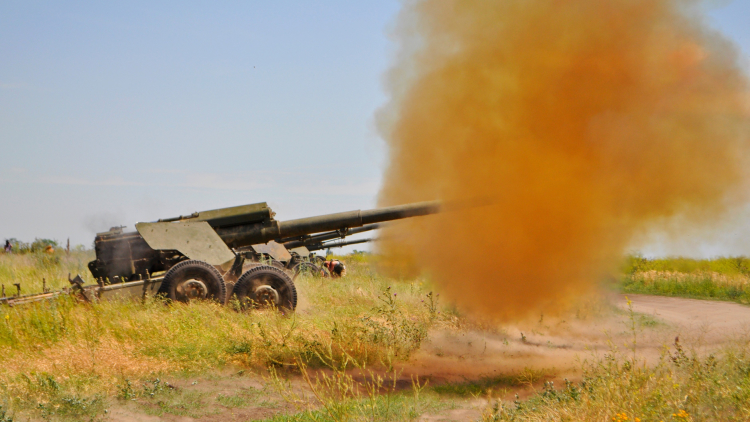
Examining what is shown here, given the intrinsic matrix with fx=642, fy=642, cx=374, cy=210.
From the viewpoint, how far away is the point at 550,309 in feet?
34.0

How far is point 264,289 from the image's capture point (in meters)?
11.0

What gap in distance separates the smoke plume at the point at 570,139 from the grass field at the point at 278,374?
156 centimetres

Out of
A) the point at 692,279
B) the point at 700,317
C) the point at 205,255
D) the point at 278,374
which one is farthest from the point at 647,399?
the point at 692,279

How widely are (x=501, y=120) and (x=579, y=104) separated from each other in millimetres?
1152

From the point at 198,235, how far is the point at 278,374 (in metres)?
4.33

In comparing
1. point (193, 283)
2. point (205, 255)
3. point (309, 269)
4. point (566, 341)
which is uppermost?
point (205, 255)

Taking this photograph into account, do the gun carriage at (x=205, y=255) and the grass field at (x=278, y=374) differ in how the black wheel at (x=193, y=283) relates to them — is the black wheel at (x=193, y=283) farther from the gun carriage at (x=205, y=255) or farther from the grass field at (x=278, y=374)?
the grass field at (x=278, y=374)

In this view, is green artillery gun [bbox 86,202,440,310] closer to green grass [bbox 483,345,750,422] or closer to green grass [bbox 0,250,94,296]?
green grass [bbox 0,250,94,296]

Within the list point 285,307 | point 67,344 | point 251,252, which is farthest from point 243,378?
point 251,252

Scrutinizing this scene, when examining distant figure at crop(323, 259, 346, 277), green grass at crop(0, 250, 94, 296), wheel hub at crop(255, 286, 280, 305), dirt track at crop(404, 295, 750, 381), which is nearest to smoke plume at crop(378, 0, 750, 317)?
dirt track at crop(404, 295, 750, 381)

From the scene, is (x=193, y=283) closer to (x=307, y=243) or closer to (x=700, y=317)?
(x=700, y=317)

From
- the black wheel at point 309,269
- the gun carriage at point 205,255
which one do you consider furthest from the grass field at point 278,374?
the black wheel at point 309,269

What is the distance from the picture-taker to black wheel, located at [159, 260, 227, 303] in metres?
10.7

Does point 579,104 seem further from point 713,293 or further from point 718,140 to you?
point 713,293
